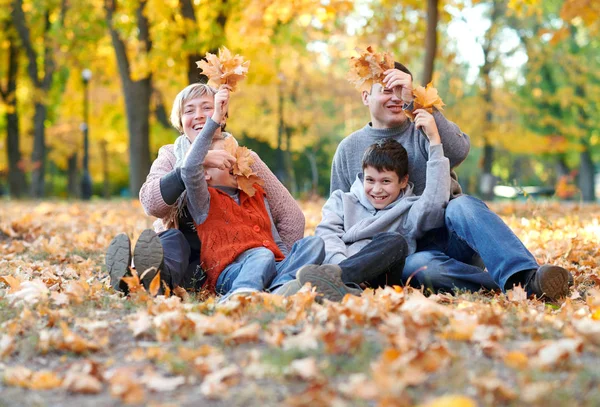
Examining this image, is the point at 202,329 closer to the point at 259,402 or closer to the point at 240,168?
the point at 259,402

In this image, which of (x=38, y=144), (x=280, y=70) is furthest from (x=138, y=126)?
(x=38, y=144)

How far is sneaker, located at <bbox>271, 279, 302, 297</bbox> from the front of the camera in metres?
3.60

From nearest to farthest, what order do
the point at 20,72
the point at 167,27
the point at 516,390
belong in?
the point at 516,390
the point at 167,27
the point at 20,72

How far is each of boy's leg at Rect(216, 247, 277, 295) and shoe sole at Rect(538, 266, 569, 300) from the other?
1.46 meters

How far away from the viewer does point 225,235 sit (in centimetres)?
421

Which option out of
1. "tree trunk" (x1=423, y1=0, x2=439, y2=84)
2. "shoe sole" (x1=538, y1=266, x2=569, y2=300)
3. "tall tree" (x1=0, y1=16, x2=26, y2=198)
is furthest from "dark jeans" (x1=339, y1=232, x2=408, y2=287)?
"tall tree" (x1=0, y1=16, x2=26, y2=198)

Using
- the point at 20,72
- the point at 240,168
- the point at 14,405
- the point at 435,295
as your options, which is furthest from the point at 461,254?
the point at 20,72

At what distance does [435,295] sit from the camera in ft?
12.5

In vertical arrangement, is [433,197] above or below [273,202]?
above

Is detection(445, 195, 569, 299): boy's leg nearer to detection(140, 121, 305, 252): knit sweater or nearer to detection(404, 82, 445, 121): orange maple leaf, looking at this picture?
detection(404, 82, 445, 121): orange maple leaf

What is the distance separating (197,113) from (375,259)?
4.63 feet

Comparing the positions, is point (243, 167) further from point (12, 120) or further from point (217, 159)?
point (12, 120)

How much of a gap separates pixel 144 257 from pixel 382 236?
4.25 ft

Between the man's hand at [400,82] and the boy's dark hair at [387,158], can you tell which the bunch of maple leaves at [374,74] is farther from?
the boy's dark hair at [387,158]
